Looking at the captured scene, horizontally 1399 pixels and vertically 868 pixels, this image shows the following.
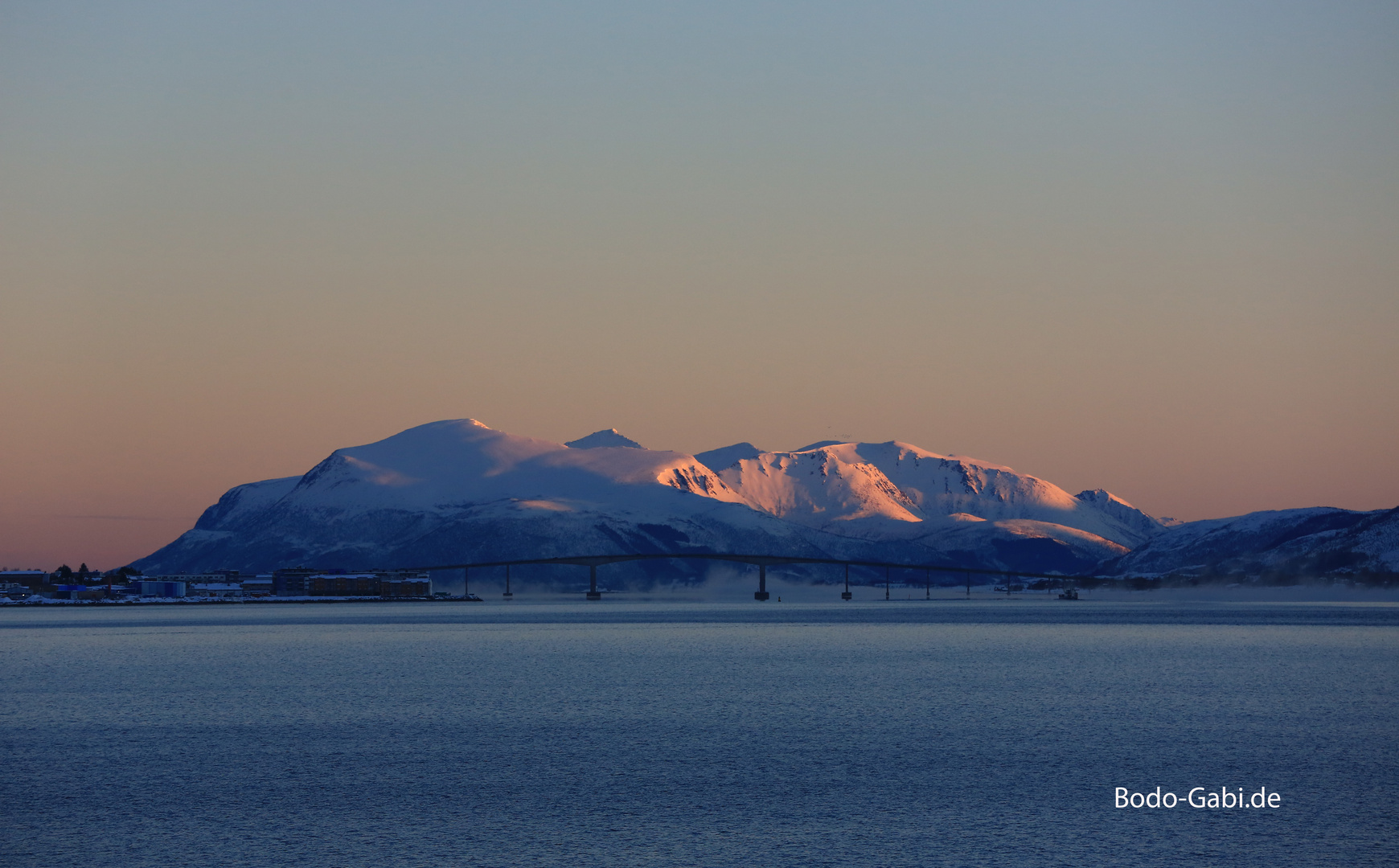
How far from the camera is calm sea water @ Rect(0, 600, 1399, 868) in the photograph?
39.1 metres

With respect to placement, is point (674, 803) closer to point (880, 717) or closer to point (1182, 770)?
point (1182, 770)

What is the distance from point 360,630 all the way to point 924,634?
65544 millimetres

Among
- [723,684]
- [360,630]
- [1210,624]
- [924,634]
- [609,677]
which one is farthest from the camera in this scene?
[1210,624]

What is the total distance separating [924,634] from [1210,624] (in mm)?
46420

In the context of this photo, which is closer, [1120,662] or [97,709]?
[97,709]

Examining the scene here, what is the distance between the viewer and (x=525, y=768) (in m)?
52.2

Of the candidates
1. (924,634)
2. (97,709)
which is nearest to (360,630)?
(924,634)

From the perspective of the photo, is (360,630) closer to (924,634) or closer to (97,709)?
(924,634)

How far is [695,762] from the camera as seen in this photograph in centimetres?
5347

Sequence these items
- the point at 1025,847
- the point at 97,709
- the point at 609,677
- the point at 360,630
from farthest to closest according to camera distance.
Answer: the point at 360,630, the point at 609,677, the point at 97,709, the point at 1025,847

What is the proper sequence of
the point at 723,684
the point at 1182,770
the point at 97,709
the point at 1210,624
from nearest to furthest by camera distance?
the point at 1182,770
the point at 97,709
the point at 723,684
the point at 1210,624

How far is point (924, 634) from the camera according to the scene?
160 meters

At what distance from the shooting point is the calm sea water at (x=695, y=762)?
39094 mm

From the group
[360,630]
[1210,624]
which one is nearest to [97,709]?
[360,630]
